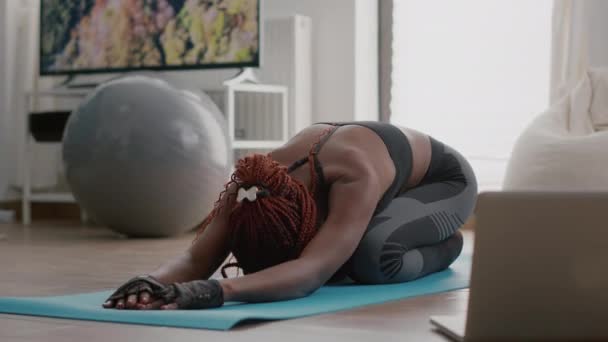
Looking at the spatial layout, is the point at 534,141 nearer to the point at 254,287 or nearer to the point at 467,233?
the point at 467,233

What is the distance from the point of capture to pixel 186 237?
15.5 feet

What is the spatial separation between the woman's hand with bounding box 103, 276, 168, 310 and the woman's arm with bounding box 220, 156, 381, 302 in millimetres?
140

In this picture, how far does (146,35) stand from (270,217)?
11.0 feet

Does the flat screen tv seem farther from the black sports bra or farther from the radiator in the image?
the black sports bra

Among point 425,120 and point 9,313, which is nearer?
point 9,313

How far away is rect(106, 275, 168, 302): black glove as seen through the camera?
2.13 meters

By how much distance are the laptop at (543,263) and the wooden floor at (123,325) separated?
1.60 ft

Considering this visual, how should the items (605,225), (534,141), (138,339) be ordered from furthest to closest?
(534,141) → (138,339) → (605,225)

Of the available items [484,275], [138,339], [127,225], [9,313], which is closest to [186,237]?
[127,225]

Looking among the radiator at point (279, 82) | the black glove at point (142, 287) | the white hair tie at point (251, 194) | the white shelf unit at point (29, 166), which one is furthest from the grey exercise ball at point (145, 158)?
the black glove at point (142, 287)

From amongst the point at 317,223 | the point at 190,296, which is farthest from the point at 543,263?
the point at 317,223

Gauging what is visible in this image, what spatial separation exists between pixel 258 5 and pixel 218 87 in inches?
24.1

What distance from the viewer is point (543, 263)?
4.37 ft

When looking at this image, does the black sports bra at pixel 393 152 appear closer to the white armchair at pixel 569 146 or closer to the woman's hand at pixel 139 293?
the woman's hand at pixel 139 293
